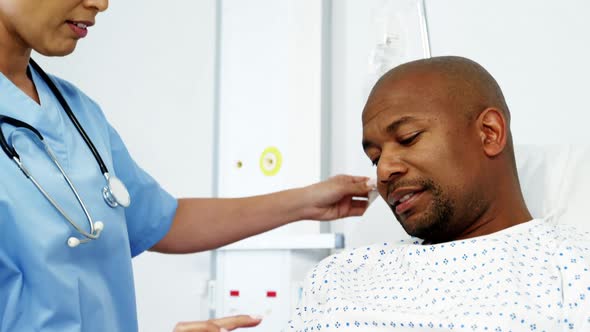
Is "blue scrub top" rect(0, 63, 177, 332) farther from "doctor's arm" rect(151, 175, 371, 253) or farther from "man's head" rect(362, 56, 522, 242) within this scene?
"man's head" rect(362, 56, 522, 242)

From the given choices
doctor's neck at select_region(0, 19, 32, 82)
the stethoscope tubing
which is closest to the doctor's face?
doctor's neck at select_region(0, 19, 32, 82)

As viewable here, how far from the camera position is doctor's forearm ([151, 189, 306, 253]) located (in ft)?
4.49

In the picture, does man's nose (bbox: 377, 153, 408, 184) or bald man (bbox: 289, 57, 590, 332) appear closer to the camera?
bald man (bbox: 289, 57, 590, 332)

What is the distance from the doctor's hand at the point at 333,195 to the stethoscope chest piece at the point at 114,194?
1.48ft

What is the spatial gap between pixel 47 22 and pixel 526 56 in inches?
44.4

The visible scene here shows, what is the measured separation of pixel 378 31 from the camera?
6.03 feet

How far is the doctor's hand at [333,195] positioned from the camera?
4.63 ft

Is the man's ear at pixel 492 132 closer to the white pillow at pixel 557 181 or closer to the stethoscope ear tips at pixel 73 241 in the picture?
the white pillow at pixel 557 181

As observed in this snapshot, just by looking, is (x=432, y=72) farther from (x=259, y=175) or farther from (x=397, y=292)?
(x=259, y=175)

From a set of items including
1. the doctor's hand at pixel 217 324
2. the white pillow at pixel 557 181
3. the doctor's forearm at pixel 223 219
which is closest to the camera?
the doctor's hand at pixel 217 324

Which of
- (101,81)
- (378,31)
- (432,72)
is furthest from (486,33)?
(101,81)

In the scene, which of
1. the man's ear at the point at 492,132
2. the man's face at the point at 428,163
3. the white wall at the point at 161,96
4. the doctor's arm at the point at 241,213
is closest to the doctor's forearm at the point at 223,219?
the doctor's arm at the point at 241,213

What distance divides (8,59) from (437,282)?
0.80 metres

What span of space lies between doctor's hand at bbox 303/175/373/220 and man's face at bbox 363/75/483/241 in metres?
0.28
